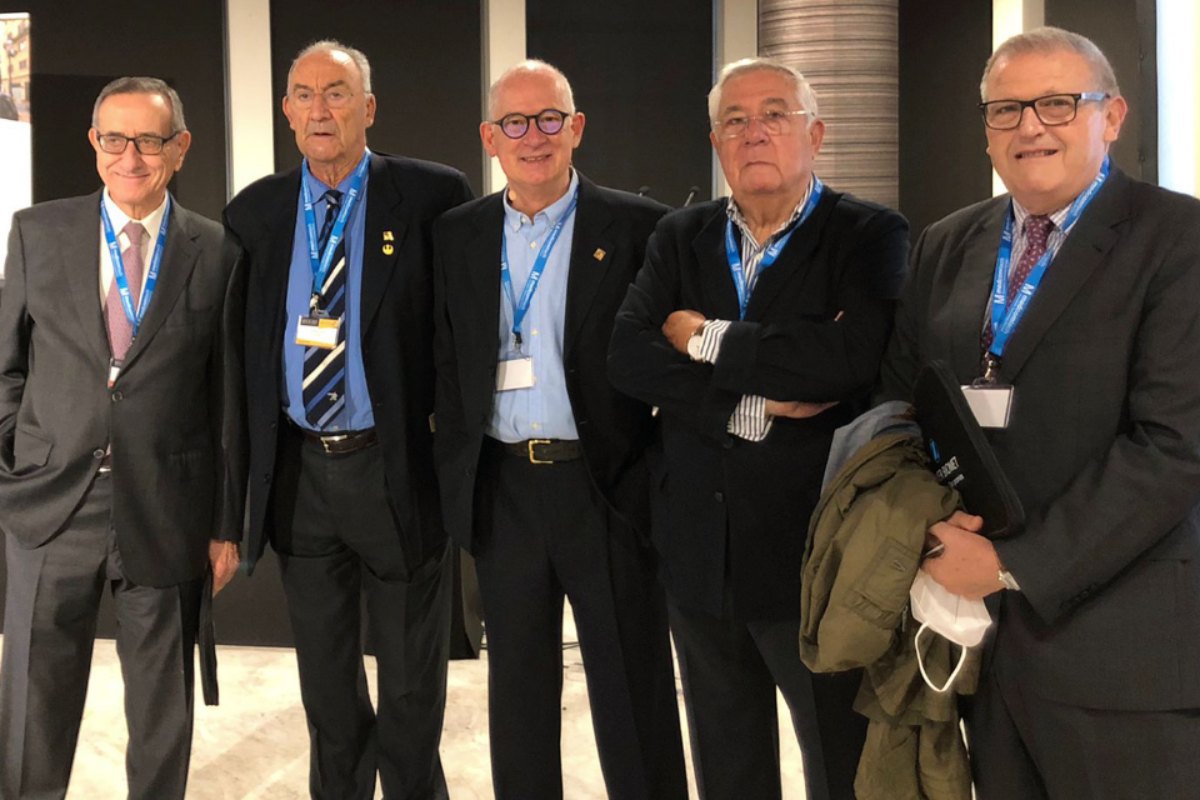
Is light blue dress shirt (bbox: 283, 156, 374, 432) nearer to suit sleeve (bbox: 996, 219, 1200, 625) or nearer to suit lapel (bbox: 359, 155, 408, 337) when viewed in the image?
suit lapel (bbox: 359, 155, 408, 337)

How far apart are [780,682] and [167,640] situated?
4.86 feet

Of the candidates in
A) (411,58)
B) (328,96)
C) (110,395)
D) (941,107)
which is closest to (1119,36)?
(941,107)

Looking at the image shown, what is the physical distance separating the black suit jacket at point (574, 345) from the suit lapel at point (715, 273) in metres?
0.29

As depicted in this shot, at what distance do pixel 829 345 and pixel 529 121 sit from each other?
2.97 ft

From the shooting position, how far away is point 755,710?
259cm

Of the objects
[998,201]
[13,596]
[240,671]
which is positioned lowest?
[240,671]

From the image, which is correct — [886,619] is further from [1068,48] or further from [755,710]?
[1068,48]

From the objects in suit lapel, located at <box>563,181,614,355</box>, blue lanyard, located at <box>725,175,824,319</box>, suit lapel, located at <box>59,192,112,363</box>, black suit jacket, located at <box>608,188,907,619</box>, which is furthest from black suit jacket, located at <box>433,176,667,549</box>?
suit lapel, located at <box>59,192,112,363</box>

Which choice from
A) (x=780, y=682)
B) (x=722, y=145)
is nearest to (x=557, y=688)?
(x=780, y=682)

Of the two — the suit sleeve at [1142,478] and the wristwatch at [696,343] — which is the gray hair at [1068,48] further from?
the wristwatch at [696,343]

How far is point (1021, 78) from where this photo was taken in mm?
2041

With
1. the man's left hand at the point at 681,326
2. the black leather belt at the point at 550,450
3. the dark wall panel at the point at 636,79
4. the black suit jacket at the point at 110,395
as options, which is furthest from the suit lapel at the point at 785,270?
the dark wall panel at the point at 636,79

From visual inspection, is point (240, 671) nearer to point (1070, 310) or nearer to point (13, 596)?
point (13, 596)

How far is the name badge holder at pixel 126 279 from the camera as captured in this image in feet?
9.59
